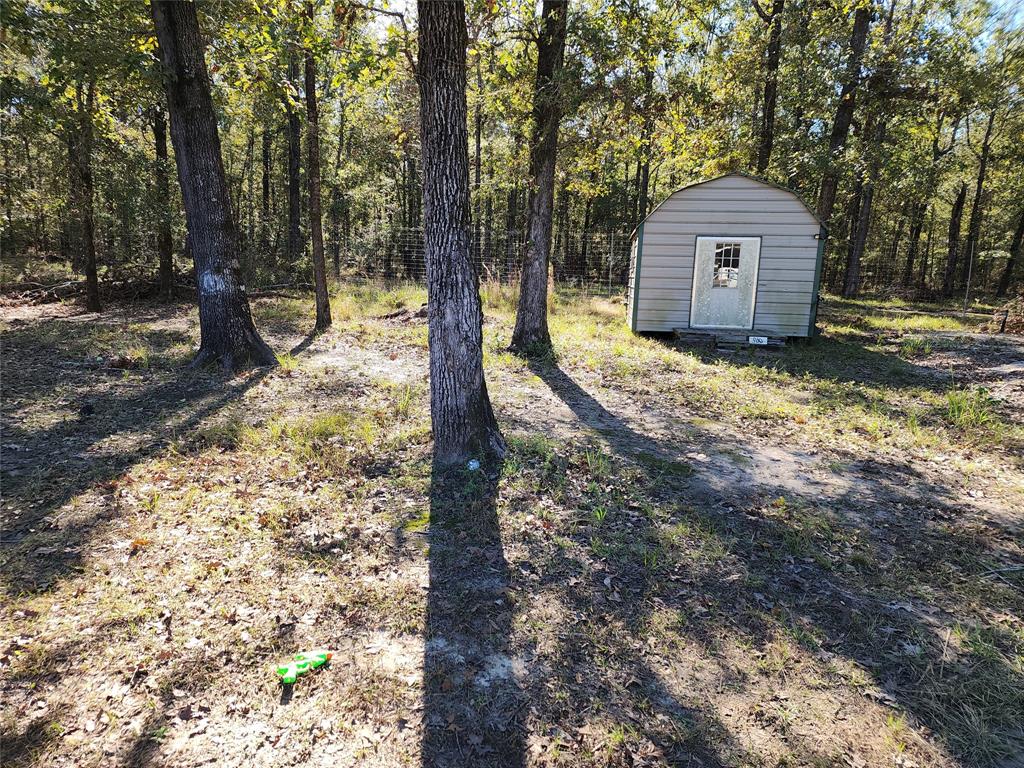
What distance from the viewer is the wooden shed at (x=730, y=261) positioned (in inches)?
380

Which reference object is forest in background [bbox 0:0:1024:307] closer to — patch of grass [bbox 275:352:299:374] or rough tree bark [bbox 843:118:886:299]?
rough tree bark [bbox 843:118:886:299]

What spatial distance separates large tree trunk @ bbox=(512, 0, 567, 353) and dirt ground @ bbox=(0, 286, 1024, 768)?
2839 mm

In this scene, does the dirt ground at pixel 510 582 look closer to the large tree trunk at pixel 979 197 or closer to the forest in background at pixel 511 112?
the forest in background at pixel 511 112

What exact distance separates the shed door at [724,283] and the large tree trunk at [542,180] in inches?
139

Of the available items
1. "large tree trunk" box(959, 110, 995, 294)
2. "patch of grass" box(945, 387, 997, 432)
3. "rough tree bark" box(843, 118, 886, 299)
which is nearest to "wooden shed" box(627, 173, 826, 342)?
"patch of grass" box(945, 387, 997, 432)

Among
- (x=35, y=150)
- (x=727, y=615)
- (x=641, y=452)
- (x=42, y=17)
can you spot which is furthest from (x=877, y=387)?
(x=35, y=150)

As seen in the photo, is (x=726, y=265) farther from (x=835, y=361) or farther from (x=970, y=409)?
(x=970, y=409)

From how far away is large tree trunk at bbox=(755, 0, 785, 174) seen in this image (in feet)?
42.6

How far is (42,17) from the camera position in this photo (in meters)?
5.51

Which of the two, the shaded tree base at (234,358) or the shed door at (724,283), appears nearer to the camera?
the shaded tree base at (234,358)

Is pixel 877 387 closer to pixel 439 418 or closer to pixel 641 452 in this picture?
pixel 641 452

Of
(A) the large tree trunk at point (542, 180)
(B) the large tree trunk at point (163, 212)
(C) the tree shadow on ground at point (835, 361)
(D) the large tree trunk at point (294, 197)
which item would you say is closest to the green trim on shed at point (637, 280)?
(C) the tree shadow on ground at point (835, 361)

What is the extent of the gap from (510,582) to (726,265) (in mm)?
9086

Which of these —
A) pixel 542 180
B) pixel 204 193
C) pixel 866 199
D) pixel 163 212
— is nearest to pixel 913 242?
pixel 866 199
